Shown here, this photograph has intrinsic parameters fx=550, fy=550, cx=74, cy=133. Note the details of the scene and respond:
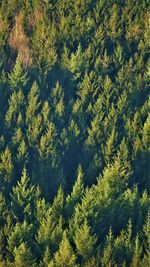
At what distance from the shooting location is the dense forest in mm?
30344

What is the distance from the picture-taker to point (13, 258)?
30.0 meters

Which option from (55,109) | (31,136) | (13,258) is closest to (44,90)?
(55,109)

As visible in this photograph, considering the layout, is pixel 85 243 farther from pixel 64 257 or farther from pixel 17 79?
pixel 17 79

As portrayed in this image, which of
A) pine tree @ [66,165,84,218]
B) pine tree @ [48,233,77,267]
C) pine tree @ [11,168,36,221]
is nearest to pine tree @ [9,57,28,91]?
pine tree @ [11,168,36,221]

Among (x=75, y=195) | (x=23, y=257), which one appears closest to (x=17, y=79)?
(x=75, y=195)

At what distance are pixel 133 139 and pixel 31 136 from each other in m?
6.79

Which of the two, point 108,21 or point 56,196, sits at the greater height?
point 108,21

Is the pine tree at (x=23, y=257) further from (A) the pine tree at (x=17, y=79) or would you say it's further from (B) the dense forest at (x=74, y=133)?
(A) the pine tree at (x=17, y=79)

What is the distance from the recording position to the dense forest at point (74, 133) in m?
30.3

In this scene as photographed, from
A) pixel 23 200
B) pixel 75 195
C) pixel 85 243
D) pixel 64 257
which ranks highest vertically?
pixel 23 200

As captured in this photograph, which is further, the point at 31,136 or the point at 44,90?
the point at 44,90

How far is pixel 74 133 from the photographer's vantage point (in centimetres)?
3722

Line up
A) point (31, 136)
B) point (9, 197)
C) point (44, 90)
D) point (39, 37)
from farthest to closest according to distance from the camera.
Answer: point (39, 37)
point (44, 90)
point (31, 136)
point (9, 197)

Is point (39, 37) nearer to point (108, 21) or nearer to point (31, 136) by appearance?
point (108, 21)
